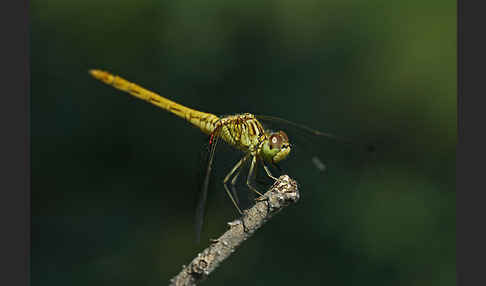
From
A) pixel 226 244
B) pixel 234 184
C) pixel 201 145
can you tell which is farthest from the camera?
pixel 201 145

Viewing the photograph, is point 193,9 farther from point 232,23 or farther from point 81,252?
point 81,252

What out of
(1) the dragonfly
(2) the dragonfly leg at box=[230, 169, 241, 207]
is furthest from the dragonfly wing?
(2) the dragonfly leg at box=[230, 169, 241, 207]

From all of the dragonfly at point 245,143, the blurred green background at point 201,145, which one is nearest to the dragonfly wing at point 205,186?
the dragonfly at point 245,143

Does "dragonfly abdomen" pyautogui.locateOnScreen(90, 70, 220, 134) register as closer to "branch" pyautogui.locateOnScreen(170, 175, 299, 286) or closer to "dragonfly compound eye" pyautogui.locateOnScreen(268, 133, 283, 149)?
"dragonfly compound eye" pyautogui.locateOnScreen(268, 133, 283, 149)

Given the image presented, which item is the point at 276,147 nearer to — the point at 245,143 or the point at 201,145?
the point at 245,143

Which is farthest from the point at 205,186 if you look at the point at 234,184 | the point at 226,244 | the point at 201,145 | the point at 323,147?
the point at 323,147

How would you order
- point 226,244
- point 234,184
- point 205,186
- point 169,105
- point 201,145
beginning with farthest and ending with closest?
point 201,145 < point 169,105 < point 234,184 < point 205,186 < point 226,244

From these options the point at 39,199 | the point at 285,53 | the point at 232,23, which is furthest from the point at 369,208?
the point at 39,199
